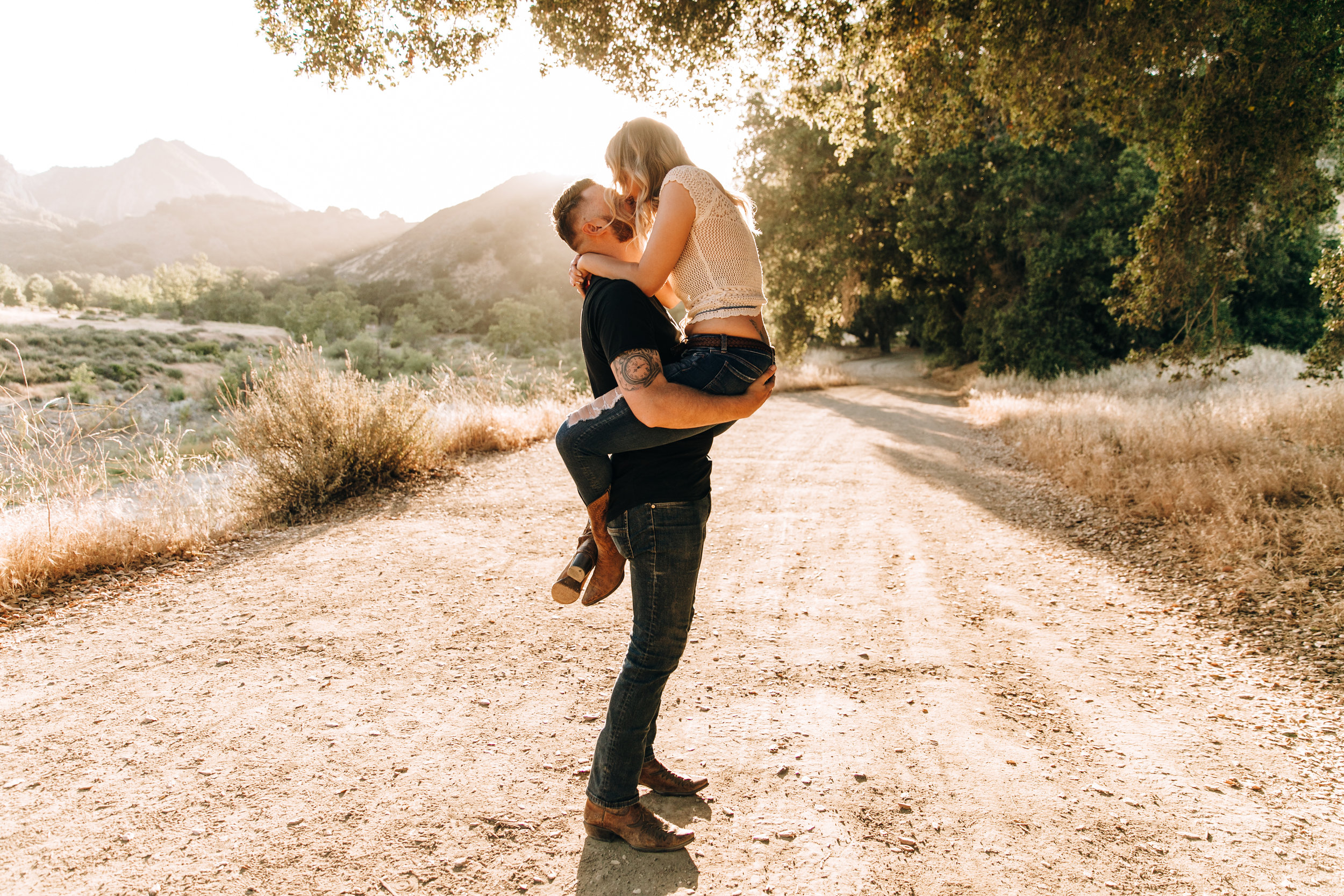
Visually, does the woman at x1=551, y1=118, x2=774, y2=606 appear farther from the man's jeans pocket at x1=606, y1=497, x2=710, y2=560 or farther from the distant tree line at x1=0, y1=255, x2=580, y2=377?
the distant tree line at x1=0, y1=255, x2=580, y2=377

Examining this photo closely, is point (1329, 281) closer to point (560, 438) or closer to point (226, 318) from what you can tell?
point (560, 438)

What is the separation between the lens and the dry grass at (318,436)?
5.52 meters

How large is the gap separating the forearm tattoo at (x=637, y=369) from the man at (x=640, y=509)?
0.03 ft

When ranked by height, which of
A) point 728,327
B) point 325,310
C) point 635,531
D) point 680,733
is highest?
point 325,310

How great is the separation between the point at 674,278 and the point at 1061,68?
6.29 metres

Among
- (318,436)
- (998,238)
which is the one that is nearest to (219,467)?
(318,436)

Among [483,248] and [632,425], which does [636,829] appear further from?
[483,248]

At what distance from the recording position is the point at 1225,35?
220 inches

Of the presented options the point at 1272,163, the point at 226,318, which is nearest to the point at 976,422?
the point at 1272,163

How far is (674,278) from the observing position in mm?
1875

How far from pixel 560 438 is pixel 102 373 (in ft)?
80.0

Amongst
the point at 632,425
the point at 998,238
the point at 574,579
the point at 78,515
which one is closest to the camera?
the point at 632,425

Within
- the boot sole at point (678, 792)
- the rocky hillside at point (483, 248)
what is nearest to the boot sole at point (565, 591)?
the boot sole at point (678, 792)

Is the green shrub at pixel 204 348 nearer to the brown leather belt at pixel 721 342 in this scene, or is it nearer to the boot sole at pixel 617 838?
the boot sole at pixel 617 838
